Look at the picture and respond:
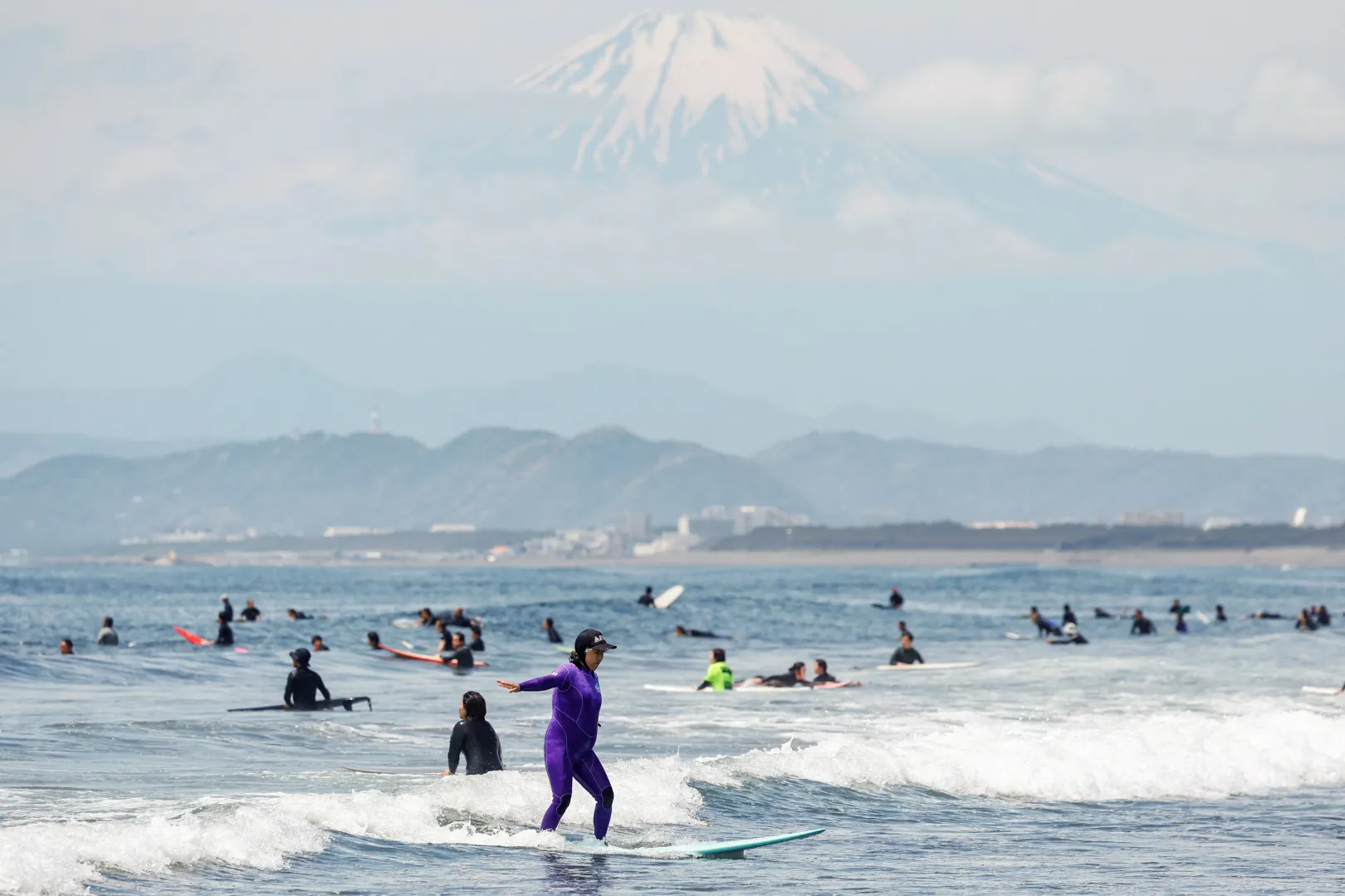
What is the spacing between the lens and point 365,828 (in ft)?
62.1

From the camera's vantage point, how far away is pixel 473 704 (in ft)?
67.5

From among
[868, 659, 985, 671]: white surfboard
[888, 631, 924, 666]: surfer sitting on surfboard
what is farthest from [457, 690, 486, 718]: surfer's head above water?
[888, 631, 924, 666]: surfer sitting on surfboard

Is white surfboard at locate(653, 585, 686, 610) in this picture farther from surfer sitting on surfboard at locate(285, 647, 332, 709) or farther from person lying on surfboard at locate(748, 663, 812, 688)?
surfer sitting on surfboard at locate(285, 647, 332, 709)

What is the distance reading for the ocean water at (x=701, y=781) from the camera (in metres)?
17.2

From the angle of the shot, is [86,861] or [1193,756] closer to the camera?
[86,861]

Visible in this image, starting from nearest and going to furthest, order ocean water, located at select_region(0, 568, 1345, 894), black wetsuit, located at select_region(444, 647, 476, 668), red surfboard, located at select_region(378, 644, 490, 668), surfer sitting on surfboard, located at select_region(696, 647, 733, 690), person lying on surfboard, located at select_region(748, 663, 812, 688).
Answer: ocean water, located at select_region(0, 568, 1345, 894) < surfer sitting on surfboard, located at select_region(696, 647, 733, 690) < person lying on surfboard, located at select_region(748, 663, 812, 688) < black wetsuit, located at select_region(444, 647, 476, 668) < red surfboard, located at select_region(378, 644, 490, 668)

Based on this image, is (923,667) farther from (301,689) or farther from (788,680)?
(301,689)

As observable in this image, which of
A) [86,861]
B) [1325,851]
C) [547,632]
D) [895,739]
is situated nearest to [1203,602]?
[547,632]

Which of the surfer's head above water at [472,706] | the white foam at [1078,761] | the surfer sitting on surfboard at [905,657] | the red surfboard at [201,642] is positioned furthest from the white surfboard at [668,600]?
the surfer's head above water at [472,706]

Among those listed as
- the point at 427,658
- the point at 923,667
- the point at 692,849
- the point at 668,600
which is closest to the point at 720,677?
the point at 923,667

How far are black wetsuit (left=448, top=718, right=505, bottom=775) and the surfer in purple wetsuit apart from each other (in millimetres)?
3060

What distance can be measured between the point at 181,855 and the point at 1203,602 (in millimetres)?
103523

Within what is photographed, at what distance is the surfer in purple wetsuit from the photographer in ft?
57.6

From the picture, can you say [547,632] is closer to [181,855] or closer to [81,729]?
[81,729]
